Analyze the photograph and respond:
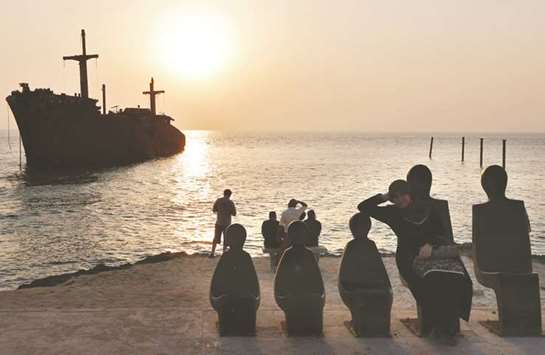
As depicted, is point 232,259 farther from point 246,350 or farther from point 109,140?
point 109,140

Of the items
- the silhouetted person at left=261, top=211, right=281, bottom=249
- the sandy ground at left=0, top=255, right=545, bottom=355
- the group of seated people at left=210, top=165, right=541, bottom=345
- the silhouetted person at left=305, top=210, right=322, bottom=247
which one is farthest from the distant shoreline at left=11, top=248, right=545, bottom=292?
the group of seated people at left=210, top=165, right=541, bottom=345

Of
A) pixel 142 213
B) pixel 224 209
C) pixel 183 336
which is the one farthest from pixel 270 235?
pixel 142 213

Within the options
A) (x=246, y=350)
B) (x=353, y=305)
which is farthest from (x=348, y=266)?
(x=246, y=350)

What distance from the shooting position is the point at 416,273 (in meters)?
Answer: 5.51

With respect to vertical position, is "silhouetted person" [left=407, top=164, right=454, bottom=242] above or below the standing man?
above

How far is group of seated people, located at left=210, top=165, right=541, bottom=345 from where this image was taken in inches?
213

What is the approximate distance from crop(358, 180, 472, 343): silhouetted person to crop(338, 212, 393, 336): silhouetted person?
0.97 ft

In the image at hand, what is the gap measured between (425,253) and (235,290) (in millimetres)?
1932

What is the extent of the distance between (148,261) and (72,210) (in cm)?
1796

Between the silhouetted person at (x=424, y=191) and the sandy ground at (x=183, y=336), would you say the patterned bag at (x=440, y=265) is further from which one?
the sandy ground at (x=183, y=336)

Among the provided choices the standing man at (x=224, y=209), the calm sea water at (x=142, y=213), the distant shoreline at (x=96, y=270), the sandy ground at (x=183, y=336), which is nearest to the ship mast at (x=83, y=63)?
the calm sea water at (x=142, y=213)

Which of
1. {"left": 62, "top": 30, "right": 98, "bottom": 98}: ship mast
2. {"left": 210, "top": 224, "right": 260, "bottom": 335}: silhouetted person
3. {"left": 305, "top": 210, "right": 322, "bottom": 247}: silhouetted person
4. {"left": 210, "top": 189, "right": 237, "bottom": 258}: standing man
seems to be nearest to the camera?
{"left": 210, "top": 224, "right": 260, "bottom": 335}: silhouetted person

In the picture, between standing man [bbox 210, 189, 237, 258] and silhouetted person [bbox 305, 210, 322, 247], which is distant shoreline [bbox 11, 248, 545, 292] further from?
silhouetted person [bbox 305, 210, 322, 247]

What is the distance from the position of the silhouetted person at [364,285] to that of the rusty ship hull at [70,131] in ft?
183
